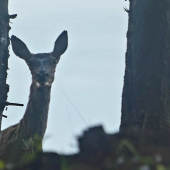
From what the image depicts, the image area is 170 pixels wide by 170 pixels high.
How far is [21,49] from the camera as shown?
13898mm

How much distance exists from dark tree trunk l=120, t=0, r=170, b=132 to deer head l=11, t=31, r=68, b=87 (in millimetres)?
2671

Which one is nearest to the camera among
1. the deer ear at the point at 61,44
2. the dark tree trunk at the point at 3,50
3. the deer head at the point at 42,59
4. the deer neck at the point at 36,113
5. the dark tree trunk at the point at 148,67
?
the dark tree trunk at the point at 148,67

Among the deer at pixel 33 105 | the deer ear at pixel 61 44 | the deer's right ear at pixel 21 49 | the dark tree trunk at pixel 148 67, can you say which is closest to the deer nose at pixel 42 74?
the deer at pixel 33 105

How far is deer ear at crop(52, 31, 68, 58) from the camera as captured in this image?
1421 centimetres

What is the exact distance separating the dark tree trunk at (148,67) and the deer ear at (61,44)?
13.9 feet

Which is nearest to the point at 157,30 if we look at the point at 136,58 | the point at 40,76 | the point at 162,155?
the point at 136,58

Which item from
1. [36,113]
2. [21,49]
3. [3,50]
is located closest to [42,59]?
[21,49]

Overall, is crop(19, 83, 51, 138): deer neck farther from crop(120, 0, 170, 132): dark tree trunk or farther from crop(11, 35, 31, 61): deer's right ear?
crop(120, 0, 170, 132): dark tree trunk

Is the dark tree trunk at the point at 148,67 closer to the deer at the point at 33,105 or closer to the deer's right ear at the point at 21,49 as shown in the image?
the deer at the point at 33,105

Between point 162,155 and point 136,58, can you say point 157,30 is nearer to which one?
point 136,58

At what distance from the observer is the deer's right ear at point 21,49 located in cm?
1386

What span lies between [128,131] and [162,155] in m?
0.87

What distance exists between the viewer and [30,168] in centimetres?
503

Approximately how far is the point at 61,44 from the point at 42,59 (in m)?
1.22
